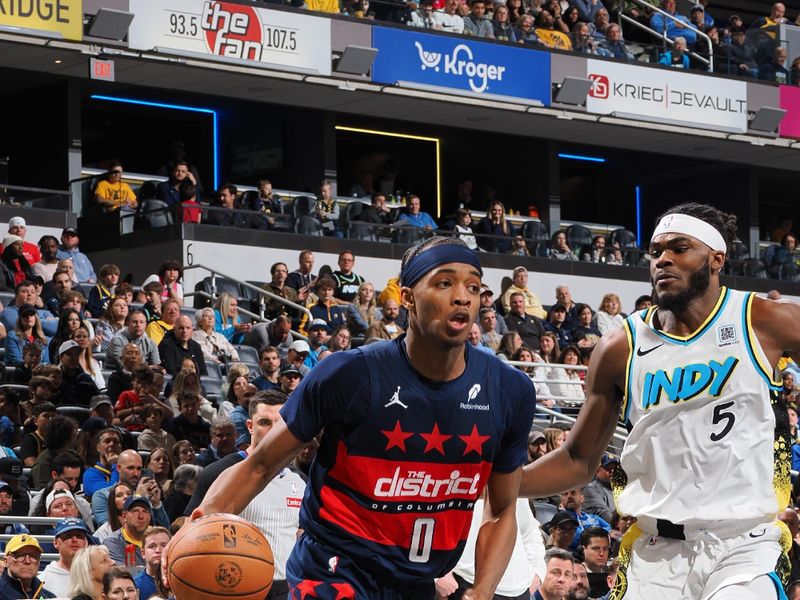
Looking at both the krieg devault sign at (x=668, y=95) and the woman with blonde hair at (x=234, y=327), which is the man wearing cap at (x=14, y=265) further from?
the krieg devault sign at (x=668, y=95)

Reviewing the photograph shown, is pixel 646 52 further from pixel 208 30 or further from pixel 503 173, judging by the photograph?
pixel 208 30

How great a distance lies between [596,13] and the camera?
29.3m

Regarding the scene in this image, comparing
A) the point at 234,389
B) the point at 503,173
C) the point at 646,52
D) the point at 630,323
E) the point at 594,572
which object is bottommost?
the point at 594,572

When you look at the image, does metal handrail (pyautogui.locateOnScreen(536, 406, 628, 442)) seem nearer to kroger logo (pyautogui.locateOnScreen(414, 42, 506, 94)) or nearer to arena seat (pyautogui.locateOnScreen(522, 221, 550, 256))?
arena seat (pyautogui.locateOnScreen(522, 221, 550, 256))

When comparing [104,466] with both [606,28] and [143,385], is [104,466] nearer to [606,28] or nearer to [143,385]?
[143,385]

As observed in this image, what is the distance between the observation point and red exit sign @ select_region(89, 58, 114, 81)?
75.7 ft

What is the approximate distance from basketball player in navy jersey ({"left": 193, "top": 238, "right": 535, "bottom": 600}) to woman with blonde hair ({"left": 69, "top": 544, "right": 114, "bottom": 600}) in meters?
5.15

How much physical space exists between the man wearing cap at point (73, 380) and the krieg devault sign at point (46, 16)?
28.9 feet

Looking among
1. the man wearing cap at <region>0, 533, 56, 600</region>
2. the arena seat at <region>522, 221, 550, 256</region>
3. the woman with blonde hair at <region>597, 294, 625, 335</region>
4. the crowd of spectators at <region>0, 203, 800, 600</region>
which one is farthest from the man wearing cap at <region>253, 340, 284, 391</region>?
the arena seat at <region>522, 221, 550, 256</region>

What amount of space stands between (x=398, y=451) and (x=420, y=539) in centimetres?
30

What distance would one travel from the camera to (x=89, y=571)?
1015cm

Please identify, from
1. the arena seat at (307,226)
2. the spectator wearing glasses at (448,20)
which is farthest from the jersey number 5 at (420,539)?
the spectator wearing glasses at (448,20)

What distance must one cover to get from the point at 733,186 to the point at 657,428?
29037 millimetres

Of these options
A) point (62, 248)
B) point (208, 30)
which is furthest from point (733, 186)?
point (62, 248)
